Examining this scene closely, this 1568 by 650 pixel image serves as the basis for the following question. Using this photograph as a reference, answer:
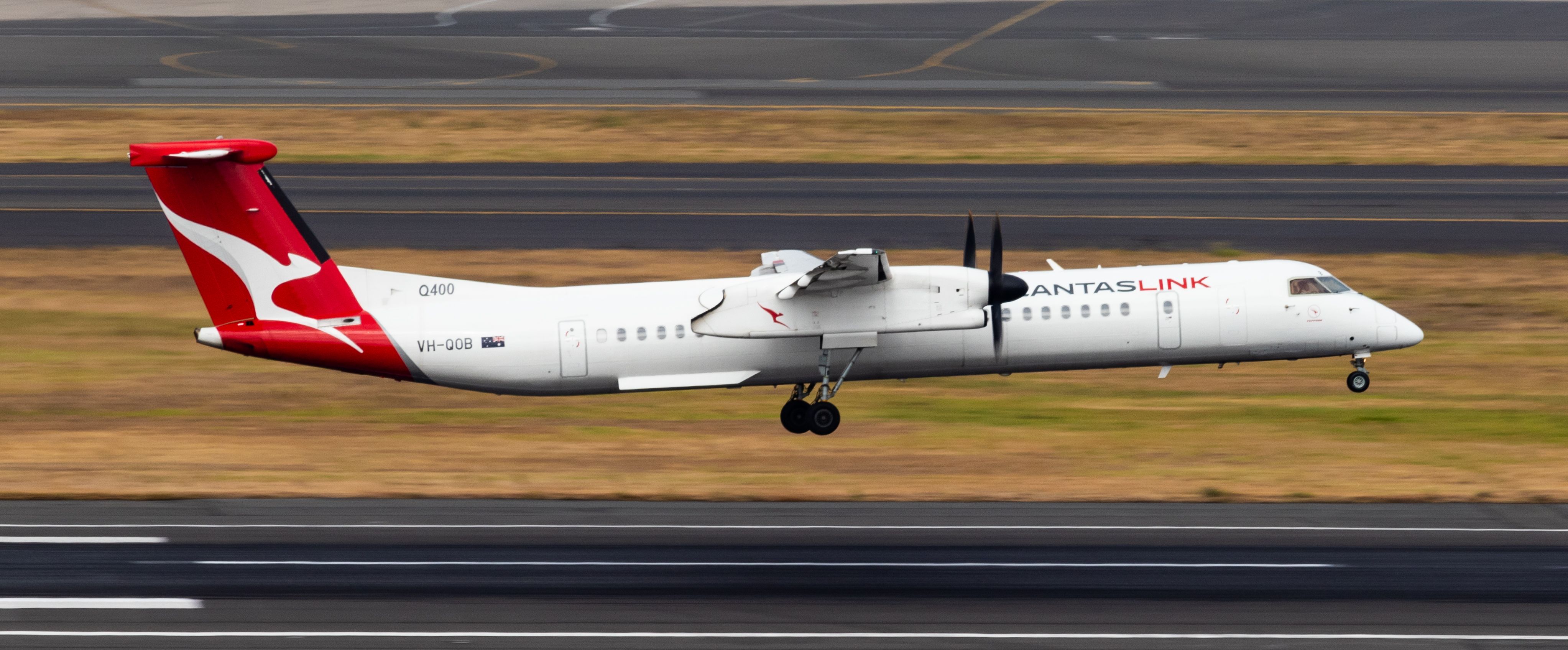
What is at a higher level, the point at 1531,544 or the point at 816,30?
the point at 816,30

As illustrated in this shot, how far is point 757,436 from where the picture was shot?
94.7 feet

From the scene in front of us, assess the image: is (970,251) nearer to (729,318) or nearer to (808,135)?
(729,318)

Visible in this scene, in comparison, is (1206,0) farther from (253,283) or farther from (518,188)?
(253,283)

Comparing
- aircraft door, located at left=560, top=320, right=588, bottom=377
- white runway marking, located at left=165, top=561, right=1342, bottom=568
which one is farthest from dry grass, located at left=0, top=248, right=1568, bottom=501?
white runway marking, located at left=165, top=561, right=1342, bottom=568

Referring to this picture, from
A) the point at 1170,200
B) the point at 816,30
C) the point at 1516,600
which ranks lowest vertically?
the point at 1516,600

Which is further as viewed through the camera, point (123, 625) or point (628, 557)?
point (628, 557)

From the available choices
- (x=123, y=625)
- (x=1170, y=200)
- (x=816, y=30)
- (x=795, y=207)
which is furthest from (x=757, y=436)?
(x=816, y=30)

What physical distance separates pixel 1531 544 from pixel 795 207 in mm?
27622

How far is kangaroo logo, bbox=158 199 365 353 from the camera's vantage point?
26328mm

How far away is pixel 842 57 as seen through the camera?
236ft

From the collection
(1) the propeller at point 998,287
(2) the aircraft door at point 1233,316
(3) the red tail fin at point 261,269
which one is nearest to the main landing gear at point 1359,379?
(2) the aircraft door at point 1233,316

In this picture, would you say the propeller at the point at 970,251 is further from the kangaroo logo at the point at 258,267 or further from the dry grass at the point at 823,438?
the kangaroo logo at the point at 258,267

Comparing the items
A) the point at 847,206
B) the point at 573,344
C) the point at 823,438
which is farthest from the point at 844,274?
the point at 847,206

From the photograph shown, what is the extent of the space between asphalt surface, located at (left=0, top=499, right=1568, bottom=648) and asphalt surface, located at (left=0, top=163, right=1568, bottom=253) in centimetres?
2017
